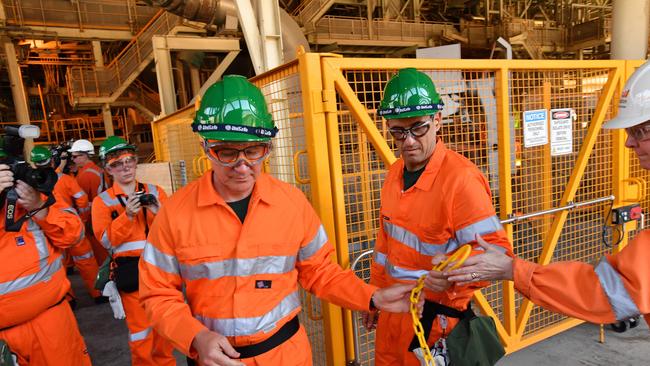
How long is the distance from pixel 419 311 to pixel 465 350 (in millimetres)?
355

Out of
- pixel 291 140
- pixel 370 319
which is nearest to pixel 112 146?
pixel 291 140

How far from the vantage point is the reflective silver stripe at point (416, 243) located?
78.4 inches

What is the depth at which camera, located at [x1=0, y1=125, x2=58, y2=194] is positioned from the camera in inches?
94.4

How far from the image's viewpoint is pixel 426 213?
2.02 metres

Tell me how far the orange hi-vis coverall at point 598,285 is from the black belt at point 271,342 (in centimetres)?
104

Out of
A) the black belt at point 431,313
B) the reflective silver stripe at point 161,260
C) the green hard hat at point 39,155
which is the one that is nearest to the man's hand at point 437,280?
the black belt at point 431,313

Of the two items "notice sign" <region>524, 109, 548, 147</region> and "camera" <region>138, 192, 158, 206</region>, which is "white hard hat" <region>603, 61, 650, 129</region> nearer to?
"notice sign" <region>524, 109, 548, 147</region>

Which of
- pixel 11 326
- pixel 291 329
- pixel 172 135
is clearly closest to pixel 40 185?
pixel 11 326

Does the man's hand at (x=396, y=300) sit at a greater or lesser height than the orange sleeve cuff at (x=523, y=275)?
lesser

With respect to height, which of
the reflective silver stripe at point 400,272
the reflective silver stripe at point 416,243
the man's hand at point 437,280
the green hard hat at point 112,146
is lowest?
the reflective silver stripe at point 400,272

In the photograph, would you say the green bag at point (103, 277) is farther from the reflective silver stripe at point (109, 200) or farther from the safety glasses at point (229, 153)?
the safety glasses at point (229, 153)

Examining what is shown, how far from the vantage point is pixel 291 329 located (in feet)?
5.77

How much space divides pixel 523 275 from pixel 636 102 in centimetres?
85

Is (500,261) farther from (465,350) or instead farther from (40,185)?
(40,185)
